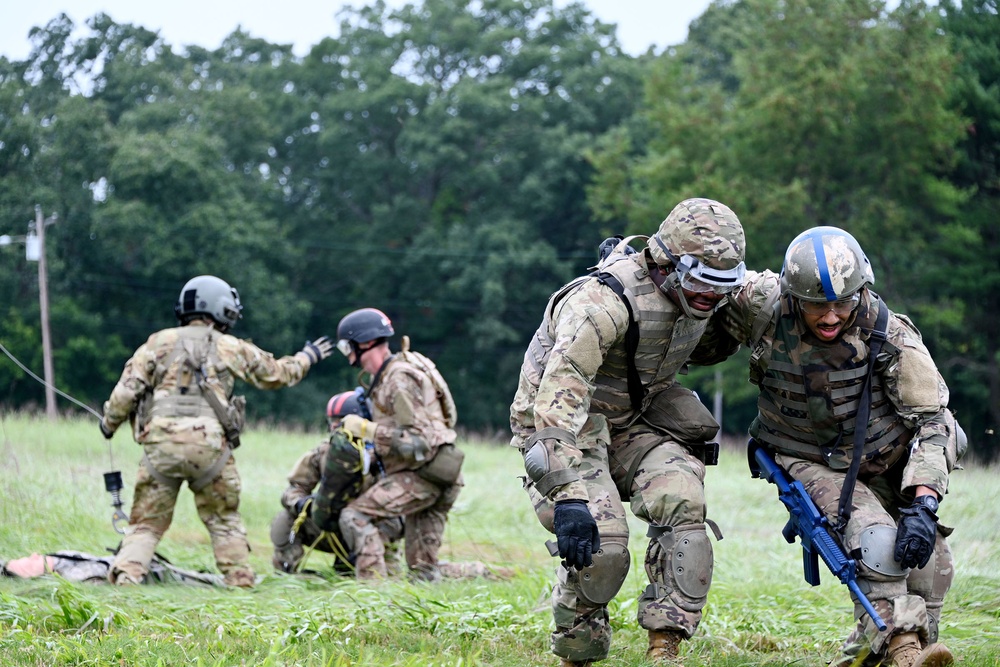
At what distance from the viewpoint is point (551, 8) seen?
4344 cm

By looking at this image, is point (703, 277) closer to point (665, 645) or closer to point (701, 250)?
point (701, 250)

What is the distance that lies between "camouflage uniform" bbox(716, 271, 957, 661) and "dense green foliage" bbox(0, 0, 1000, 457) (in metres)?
16.8

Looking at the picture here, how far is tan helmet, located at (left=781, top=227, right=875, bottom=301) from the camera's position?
5027 millimetres

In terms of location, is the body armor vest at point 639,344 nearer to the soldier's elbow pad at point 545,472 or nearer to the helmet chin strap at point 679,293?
the helmet chin strap at point 679,293

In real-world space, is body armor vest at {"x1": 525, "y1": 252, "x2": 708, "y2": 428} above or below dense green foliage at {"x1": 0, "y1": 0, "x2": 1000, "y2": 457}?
below

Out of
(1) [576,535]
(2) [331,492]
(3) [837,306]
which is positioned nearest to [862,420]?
(3) [837,306]

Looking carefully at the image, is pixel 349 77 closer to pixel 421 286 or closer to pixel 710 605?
pixel 421 286

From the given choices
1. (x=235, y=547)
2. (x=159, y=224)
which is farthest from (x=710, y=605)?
(x=159, y=224)

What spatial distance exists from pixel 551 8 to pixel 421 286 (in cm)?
1126

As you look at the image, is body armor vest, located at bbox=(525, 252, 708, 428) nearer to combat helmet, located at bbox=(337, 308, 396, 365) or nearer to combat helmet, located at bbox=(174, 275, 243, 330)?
combat helmet, located at bbox=(337, 308, 396, 365)

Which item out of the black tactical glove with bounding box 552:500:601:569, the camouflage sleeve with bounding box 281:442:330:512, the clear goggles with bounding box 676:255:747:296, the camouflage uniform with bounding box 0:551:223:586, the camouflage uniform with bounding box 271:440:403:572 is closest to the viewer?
the black tactical glove with bounding box 552:500:601:569

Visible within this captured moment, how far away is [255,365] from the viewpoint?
8.59 metres

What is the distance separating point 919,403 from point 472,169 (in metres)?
35.8

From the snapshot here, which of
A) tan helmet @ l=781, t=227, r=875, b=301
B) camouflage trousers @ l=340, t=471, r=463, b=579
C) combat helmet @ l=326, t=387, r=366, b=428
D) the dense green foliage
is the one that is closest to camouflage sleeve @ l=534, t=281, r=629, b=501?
tan helmet @ l=781, t=227, r=875, b=301
